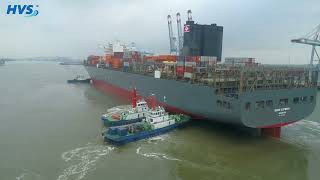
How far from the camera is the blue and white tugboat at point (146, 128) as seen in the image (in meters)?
18.4

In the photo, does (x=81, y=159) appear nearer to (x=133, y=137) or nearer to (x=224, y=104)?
(x=133, y=137)

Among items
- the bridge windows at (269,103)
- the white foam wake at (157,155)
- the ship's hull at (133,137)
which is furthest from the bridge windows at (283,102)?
the white foam wake at (157,155)

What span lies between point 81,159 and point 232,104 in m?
10.0

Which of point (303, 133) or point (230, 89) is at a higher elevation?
point (230, 89)

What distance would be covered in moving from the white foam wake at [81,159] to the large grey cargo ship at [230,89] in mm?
8076

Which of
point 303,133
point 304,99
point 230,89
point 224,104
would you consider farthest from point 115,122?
point 303,133

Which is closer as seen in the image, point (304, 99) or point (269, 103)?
point (269, 103)

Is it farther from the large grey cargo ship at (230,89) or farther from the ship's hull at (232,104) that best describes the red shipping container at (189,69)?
the ship's hull at (232,104)

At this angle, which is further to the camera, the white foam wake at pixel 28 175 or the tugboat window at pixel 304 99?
the tugboat window at pixel 304 99

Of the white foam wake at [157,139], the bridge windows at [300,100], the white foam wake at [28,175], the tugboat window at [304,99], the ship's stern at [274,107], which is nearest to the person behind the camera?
the white foam wake at [28,175]

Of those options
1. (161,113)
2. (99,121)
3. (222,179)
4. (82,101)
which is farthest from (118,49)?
(222,179)

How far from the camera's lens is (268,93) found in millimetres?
18812

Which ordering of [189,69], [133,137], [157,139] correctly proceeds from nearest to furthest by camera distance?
[133,137]
[157,139]
[189,69]

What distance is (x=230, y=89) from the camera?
2181cm
